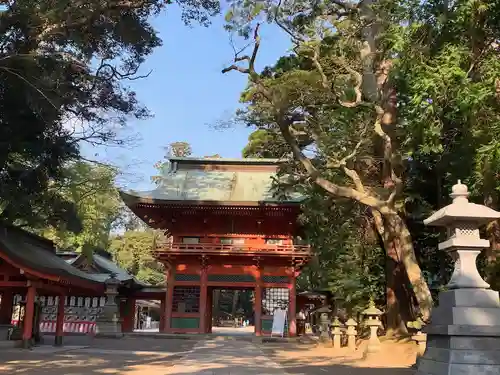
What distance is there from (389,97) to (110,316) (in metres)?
16.6

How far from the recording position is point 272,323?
22969 millimetres

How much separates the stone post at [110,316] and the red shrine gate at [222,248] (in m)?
2.29

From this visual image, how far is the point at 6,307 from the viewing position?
1881 centimetres

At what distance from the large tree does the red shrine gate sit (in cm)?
583

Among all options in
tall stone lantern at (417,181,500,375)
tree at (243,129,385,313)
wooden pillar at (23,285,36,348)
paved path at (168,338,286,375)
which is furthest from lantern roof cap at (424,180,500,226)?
wooden pillar at (23,285,36,348)

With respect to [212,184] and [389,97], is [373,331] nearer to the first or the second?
[389,97]

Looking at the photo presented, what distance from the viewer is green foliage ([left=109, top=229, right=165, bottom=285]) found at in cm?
4197

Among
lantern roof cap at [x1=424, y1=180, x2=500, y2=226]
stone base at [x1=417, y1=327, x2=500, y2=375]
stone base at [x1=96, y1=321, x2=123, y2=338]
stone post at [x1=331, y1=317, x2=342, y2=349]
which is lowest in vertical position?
stone base at [x1=96, y1=321, x2=123, y2=338]

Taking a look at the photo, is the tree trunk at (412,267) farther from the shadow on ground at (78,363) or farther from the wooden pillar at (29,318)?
the wooden pillar at (29,318)

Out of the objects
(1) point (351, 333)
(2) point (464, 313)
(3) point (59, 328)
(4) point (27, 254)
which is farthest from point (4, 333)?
(2) point (464, 313)

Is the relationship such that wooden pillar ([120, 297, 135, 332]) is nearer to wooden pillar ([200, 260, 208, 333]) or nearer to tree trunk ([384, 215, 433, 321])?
wooden pillar ([200, 260, 208, 333])

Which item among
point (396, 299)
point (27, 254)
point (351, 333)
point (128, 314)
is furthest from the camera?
point (128, 314)

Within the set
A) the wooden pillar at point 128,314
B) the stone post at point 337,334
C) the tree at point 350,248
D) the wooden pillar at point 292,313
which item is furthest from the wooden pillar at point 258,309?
the wooden pillar at point 128,314

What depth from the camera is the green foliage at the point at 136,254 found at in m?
42.0
